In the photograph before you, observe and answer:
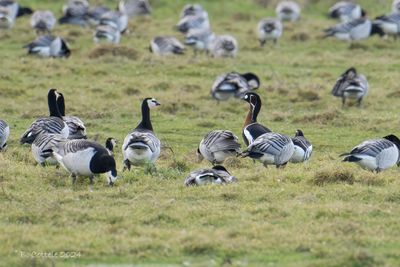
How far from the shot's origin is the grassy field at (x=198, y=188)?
10.9 m

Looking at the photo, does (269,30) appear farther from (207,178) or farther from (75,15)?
(207,178)

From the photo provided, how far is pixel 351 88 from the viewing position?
22.9 m

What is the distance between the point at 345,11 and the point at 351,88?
15720 mm

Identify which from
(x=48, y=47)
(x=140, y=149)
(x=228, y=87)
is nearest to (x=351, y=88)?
(x=228, y=87)

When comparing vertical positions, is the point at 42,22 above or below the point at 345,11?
below

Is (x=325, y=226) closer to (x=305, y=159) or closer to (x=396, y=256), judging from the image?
(x=396, y=256)

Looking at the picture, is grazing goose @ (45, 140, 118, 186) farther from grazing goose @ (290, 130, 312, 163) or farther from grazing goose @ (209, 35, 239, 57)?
grazing goose @ (209, 35, 239, 57)

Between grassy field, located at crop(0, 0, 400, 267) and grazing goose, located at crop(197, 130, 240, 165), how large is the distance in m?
0.17

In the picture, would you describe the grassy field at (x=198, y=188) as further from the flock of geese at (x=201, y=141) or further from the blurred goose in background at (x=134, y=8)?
the blurred goose in background at (x=134, y=8)

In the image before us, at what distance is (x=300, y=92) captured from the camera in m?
23.7

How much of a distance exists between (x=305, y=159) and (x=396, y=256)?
19.1 feet

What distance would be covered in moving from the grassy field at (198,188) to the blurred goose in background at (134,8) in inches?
338

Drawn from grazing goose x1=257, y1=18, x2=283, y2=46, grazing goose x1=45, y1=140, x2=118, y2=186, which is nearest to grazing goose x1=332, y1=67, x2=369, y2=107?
grazing goose x1=257, y1=18, x2=283, y2=46

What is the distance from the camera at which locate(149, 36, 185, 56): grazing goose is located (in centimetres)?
2903
